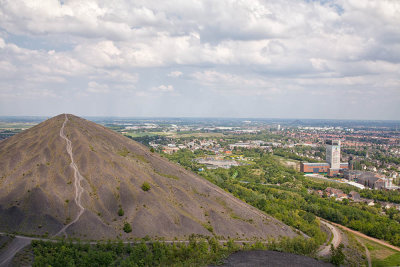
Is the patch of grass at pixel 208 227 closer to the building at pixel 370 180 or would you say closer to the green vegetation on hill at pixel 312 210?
the green vegetation on hill at pixel 312 210

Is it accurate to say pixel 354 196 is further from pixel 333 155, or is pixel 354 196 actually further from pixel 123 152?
pixel 123 152

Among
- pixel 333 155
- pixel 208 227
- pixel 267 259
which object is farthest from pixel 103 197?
pixel 333 155

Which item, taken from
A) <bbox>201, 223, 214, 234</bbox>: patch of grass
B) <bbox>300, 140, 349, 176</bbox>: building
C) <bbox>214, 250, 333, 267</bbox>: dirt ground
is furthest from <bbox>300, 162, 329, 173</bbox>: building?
<bbox>214, 250, 333, 267</bbox>: dirt ground

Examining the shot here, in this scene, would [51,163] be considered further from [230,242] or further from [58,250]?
[230,242]

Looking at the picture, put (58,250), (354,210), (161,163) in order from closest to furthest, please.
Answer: (58,250) → (161,163) → (354,210)

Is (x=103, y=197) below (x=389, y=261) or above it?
above

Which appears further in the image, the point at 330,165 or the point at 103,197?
the point at 330,165

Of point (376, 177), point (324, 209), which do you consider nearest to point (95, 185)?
point (324, 209)
